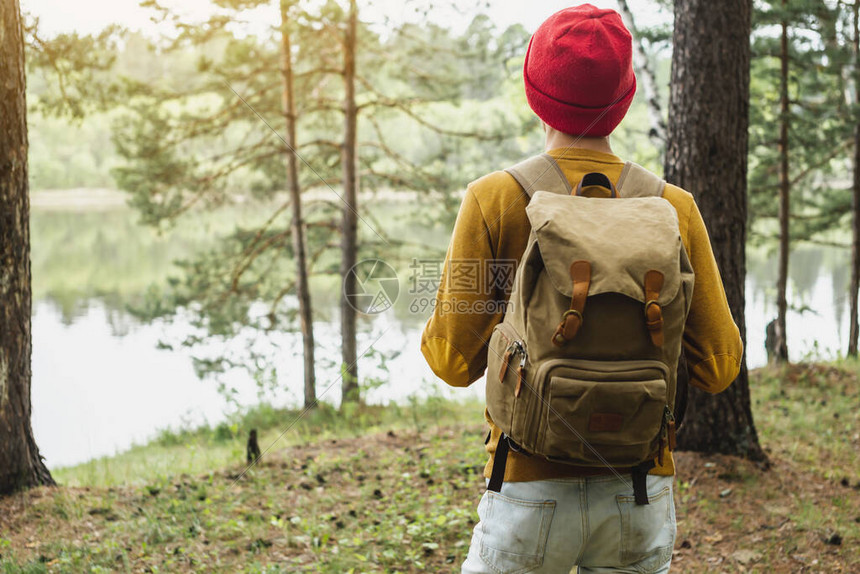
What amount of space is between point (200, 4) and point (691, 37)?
7.22 meters

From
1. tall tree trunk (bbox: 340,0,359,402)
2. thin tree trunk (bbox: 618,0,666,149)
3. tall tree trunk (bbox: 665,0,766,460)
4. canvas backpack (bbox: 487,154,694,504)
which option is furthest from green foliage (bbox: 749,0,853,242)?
canvas backpack (bbox: 487,154,694,504)

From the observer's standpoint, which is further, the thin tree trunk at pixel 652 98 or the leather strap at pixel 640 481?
the thin tree trunk at pixel 652 98

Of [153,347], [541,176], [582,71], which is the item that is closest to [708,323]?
[541,176]

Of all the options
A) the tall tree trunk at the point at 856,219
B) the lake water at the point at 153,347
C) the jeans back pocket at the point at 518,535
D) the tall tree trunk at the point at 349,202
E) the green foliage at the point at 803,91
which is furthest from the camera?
the lake water at the point at 153,347

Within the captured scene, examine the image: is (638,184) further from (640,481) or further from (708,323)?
(640,481)

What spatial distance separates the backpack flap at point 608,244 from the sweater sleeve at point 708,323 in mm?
202

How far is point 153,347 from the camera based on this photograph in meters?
17.0

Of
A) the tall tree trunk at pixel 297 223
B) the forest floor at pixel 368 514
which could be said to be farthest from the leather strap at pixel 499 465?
the tall tree trunk at pixel 297 223

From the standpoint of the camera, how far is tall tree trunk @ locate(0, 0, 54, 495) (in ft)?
12.9

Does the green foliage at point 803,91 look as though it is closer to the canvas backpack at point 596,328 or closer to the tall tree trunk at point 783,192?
the tall tree trunk at point 783,192

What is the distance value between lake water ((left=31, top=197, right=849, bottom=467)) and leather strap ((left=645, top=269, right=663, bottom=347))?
5.54 m

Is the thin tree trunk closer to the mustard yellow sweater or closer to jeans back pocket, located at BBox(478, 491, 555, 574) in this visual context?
the mustard yellow sweater

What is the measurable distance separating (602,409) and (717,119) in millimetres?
3393

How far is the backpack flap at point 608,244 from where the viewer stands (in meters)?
1.39
